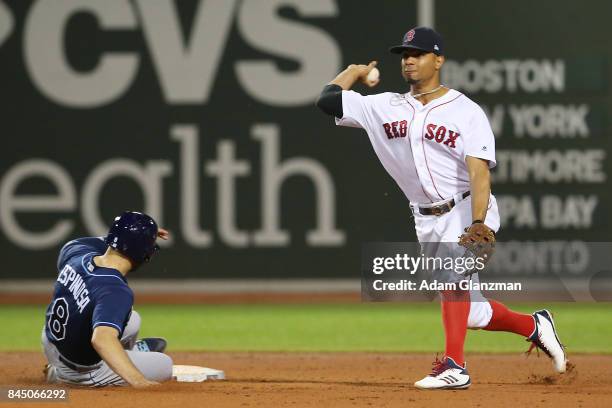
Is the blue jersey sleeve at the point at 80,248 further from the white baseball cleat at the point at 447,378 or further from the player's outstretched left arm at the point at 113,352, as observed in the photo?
the white baseball cleat at the point at 447,378

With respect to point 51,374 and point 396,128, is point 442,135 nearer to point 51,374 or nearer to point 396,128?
point 396,128

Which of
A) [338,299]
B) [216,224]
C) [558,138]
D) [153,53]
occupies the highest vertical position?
[153,53]

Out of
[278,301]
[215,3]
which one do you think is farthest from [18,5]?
[278,301]

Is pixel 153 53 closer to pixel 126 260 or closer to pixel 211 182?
pixel 211 182

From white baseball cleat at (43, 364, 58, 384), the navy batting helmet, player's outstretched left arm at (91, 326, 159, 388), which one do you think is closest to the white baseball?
the navy batting helmet

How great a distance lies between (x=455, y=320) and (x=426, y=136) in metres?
0.96

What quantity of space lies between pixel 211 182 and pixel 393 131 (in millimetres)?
5898

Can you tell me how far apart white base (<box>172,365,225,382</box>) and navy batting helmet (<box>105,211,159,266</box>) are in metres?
0.98

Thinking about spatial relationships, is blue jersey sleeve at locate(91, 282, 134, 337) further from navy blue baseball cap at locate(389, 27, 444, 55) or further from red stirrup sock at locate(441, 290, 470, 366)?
navy blue baseball cap at locate(389, 27, 444, 55)

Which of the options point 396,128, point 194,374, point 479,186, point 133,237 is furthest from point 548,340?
point 133,237

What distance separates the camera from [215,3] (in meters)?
12.1

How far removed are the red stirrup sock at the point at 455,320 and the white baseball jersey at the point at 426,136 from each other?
0.53 m

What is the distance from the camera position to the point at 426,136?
20.3 feet

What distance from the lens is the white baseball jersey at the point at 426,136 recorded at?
612 cm
